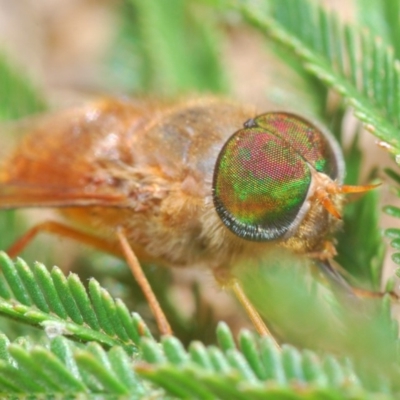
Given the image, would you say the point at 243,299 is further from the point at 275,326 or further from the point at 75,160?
the point at 75,160

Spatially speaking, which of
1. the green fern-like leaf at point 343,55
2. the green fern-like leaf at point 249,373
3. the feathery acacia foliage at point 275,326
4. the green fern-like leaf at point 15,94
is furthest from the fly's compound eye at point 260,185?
the green fern-like leaf at point 15,94

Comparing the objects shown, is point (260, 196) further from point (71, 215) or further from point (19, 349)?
point (71, 215)

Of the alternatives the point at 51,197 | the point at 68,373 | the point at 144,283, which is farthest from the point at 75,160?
the point at 68,373

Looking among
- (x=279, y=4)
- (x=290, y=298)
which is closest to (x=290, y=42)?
(x=279, y=4)

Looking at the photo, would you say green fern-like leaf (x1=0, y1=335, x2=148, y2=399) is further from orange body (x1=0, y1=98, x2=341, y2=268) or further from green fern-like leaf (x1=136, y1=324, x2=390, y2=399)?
orange body (x1=0, y1=98, x2=341, y2=268)

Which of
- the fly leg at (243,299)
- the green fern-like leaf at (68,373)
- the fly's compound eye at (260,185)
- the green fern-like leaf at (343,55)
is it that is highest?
the green fern-like leaf at (343,55)

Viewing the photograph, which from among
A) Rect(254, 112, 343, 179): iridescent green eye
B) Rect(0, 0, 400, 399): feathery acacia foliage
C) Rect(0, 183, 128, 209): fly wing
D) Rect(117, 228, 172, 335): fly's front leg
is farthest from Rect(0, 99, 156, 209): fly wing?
Rect(254, 112, 343, 179): iridescent green eye

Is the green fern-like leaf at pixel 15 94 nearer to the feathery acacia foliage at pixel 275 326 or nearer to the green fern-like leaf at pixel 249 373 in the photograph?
the feathery acacia foliage at pixel 275 326
